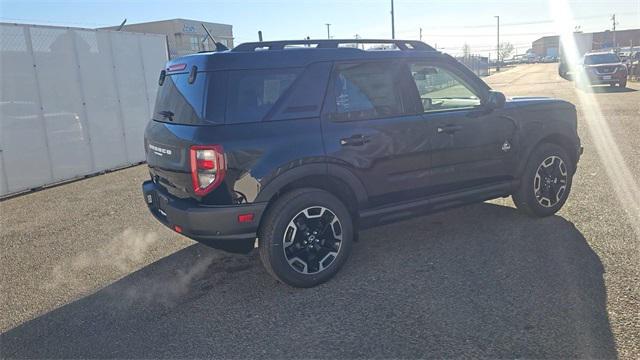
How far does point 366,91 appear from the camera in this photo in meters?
3.99

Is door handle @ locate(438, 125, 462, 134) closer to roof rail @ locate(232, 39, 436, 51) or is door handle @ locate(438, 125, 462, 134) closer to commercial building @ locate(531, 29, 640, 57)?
roof rail @ locate(232, 39, 436, 51)

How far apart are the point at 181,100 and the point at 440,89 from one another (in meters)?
2.32

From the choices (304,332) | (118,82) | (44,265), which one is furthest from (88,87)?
Result: (304,332)

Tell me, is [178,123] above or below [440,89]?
below

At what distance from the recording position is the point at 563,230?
4688 millimetres

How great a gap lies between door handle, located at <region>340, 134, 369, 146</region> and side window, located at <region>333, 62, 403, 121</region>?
0.52 ft

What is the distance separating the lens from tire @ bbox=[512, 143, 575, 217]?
16.0 feet

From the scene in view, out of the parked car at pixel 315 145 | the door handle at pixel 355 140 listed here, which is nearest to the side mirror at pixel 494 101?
the parked car at pixel 315 145

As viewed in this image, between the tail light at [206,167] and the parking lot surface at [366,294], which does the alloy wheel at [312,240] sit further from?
the tail light at [206,167]

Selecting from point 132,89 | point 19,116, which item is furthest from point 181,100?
point 132,89

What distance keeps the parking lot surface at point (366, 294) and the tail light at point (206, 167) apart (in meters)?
0.94

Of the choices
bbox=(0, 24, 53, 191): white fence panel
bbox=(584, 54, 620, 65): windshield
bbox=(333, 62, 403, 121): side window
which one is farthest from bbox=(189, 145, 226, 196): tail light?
bbox=(584, 54, 620, 65): windshield

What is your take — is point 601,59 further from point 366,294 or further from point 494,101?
point 366,294

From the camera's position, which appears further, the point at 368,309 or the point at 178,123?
the point at 178,123
